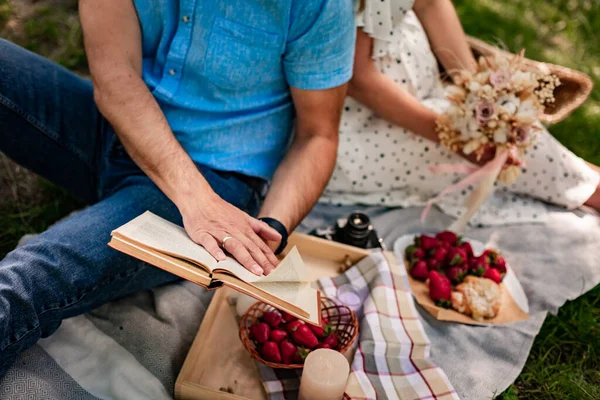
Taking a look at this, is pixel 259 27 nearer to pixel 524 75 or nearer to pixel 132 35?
pixel 132 35

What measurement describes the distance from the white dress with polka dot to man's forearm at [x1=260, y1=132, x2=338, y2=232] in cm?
48

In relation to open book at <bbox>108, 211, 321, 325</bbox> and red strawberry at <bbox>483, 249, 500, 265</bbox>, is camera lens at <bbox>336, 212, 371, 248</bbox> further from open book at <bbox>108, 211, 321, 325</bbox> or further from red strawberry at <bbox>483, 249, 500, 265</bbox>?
open book at <bbox>108, 211, 321, 325</bbox>

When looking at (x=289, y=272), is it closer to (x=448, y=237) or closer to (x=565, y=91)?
(x=448, y=237)

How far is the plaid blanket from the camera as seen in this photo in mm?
1523

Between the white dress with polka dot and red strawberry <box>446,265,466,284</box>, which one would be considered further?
the white dress with polka dot

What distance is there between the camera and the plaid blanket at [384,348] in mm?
1523

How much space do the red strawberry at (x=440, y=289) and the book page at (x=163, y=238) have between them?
89 cm

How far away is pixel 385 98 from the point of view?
6.47 ft

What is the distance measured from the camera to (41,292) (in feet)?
4.24

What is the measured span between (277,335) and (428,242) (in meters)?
0.74

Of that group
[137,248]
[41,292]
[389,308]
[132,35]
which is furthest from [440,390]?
[132,35]

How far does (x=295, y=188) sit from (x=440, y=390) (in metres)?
0.66

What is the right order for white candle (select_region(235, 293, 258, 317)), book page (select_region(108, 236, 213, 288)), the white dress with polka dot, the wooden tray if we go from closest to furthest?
book page (select_region(108, 236, 213, 288))
the wooden tray
white candle (select_region(235, 293, 258, 317))
the white dress with polka dot

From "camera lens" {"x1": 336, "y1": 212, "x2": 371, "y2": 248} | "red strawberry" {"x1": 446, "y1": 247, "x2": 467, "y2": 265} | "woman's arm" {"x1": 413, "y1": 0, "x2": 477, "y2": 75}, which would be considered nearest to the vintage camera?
"camera lens" {"x1": 336, "y1": 212, "x2": 371, "y2": 248}
